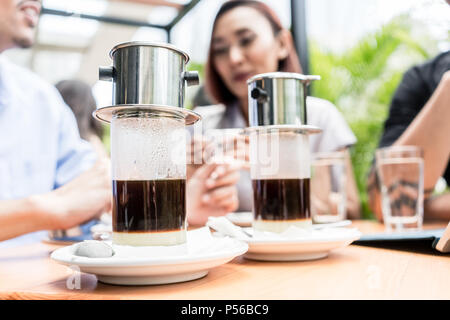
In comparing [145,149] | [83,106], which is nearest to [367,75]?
[83,106]

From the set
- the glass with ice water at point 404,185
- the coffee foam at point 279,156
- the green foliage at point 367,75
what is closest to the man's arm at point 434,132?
the glass with ice water at point 404,185

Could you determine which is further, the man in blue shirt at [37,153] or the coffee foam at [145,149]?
the man in blue shirt at [37,153]

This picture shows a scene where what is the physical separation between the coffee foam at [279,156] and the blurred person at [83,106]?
200cm

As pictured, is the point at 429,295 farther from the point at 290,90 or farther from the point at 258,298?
the point at 290,90

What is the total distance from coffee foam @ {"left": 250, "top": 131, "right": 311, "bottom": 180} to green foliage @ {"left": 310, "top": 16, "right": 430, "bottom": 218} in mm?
2195

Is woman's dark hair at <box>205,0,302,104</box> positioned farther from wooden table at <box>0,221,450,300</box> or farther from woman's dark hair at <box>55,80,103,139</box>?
wooden table at <box>0,221,450,300</box>

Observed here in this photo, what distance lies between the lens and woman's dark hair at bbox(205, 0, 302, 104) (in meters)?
1.84

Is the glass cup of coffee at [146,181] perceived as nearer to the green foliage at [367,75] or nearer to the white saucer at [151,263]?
the white saucer at [151,263]

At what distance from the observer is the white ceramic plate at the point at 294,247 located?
0.55 meters

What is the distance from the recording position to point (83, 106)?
103 inches

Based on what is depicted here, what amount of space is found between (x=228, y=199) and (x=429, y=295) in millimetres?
817

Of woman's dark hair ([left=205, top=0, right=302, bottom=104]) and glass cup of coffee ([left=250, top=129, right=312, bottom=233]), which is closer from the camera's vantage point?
glass cup of coffee ([left=250, top=129, right=312, bottom=233])

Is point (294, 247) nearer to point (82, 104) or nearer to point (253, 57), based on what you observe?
point (253, 57)

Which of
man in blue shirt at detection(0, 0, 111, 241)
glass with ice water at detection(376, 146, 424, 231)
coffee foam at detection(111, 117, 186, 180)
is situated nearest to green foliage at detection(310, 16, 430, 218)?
glass with ice water at detection(376, 146, 424, 231)
